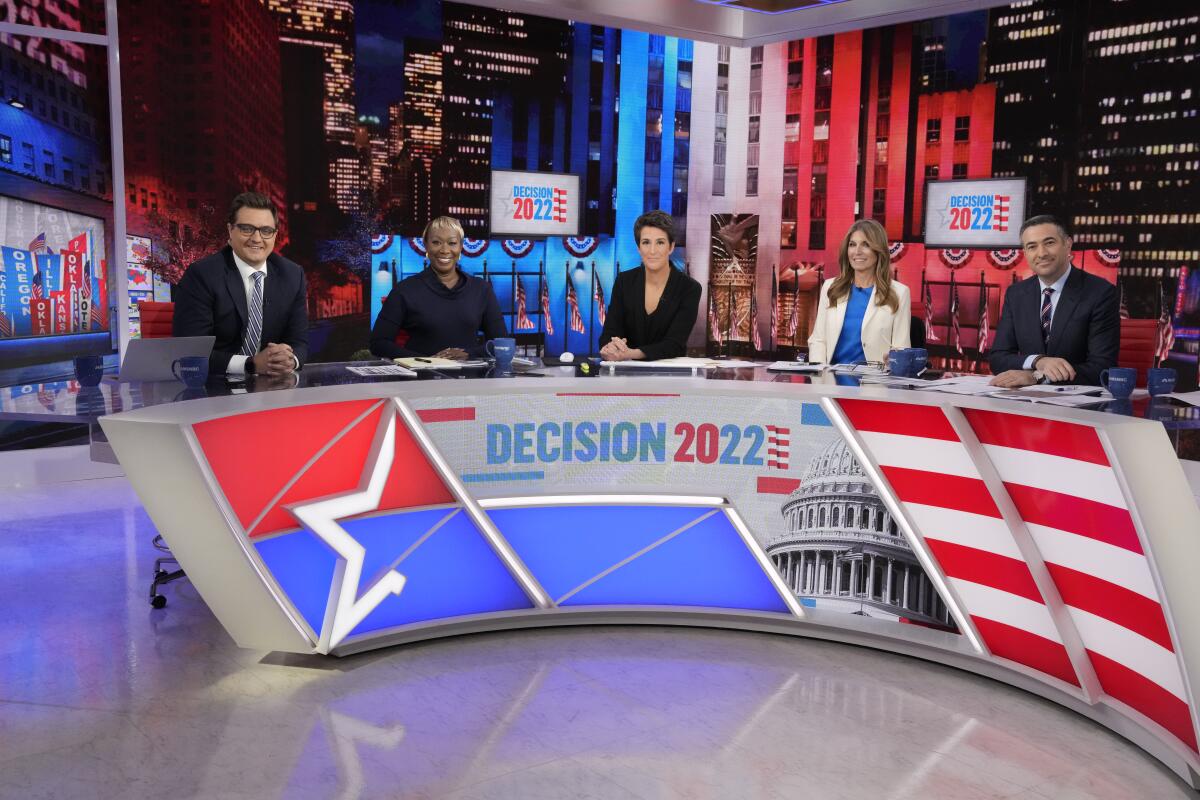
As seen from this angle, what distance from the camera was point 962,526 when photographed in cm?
264

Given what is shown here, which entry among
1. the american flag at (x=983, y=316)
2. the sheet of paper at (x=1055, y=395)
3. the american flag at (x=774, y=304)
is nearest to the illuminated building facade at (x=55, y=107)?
the american flag at (x=774, y=304)

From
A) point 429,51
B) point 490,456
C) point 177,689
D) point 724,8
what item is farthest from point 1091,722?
point 429,51

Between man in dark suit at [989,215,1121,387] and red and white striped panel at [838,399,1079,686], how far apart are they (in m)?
0.76

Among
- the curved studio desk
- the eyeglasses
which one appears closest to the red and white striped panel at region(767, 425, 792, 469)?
the curved studio desk

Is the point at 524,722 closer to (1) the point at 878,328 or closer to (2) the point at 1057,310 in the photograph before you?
(1) the point at 878,328

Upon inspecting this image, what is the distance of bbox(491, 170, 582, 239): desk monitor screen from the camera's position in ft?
22.3

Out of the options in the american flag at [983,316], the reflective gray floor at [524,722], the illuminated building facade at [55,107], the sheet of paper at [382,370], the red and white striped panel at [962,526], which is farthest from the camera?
the american flag at [983,316]

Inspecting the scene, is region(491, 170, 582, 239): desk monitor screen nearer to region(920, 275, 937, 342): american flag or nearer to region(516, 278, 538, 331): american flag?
region(516, 278, 538, 331): american flag

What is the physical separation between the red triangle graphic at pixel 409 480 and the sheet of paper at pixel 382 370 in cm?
25

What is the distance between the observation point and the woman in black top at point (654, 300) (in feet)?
12.3

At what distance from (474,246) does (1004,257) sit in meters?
3.83

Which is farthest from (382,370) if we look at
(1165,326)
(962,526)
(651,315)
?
(1165,326)

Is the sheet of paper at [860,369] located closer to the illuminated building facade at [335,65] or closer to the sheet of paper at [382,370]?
the sheet of paper at [382,370]

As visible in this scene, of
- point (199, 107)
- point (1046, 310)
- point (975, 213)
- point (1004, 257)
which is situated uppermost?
point (199, 107)
